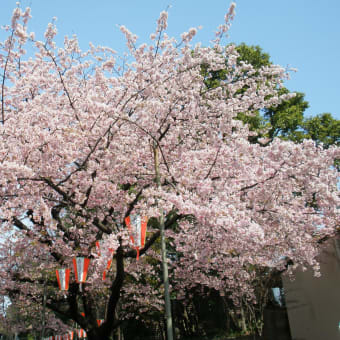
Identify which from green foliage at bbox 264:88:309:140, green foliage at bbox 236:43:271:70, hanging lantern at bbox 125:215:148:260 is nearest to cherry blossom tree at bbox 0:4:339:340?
hanging lantern at bbox 125:215:148:260

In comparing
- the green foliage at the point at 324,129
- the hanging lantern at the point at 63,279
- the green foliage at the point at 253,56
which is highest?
the green foliage at the point at 253,56

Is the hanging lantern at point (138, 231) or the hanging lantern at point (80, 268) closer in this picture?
the hanging lantern at point (138, 231)

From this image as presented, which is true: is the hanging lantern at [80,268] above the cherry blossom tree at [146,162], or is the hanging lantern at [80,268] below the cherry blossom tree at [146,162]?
below

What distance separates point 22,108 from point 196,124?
507 centimetres

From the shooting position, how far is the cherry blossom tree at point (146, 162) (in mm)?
7215

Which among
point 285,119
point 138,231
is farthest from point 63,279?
point 285,119

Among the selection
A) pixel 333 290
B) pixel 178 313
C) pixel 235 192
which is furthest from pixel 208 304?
pixel 235 192

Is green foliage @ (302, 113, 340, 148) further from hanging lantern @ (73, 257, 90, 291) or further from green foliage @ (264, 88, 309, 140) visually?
hanging lantern @ (73, 257, 90, 291)

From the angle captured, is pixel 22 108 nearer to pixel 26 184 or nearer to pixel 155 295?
pixel 26 184

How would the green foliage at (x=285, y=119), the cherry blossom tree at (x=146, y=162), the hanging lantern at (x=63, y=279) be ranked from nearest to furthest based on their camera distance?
the cherry blossom tree at (x=146, y=162) → the hanging lantern at (x=63, y=279) → the green foliage at (x=285, y=119)

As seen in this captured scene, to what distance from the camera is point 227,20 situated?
25.8 ft

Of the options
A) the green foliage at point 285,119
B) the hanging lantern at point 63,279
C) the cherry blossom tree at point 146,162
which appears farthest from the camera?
the green foliage at point 285,119

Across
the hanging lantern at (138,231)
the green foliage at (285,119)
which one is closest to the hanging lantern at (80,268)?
the hanging lantern at (138,231)

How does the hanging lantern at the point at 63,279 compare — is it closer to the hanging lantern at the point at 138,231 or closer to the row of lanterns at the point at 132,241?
the row of lanterns at the point at 132,241
